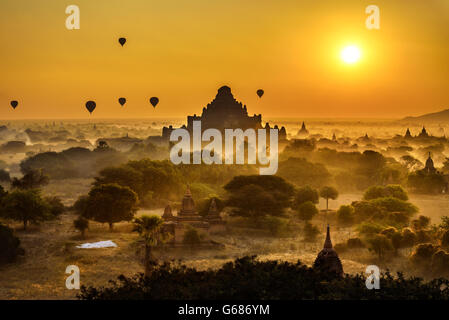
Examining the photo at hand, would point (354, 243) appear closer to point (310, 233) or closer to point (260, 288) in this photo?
point (310, 233)

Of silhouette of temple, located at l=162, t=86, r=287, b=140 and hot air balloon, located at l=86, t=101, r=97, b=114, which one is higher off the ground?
silhouette of temple, located at l=162, t=86, r=287, b=140

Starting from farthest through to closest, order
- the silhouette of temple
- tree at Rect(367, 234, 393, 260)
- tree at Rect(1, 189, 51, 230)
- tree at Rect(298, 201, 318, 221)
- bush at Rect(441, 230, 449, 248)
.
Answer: the silhouette of temple
tree at Rect(298, 201, 318, 221)
tree at Rect(1, 189, 51, 230)
tree at Rect(367, 234, 393, 260)
bush at Rect(441, 230, 449, 248)

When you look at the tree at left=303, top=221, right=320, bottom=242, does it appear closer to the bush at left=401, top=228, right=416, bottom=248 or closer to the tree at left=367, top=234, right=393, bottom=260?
the tree at left=367, top=234, right=393, bottom=260

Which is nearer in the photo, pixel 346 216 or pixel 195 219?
pixel 195 219

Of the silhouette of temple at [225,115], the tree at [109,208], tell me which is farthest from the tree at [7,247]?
the silhouette of temple at [225,115]

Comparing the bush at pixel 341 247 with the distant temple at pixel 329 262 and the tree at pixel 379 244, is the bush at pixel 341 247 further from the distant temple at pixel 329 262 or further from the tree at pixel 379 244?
the distant temple at pixel 329 262

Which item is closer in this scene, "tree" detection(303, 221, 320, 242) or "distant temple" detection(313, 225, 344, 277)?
"distant temple" detection(313, 225, 344, 277)

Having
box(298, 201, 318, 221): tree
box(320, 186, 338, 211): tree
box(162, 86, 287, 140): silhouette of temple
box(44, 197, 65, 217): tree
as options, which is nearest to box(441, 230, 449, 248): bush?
box(298, 201, 318, 221): tree

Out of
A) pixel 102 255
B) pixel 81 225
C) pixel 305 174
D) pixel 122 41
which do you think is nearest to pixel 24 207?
pixel 81 225
